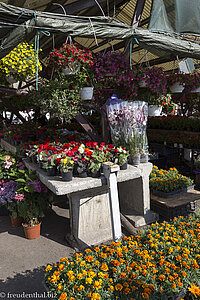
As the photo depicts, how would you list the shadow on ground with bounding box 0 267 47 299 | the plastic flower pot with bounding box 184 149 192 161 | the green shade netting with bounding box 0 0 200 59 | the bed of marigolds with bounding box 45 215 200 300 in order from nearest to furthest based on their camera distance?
1. the bed of marigolds with bounding box 45 215 200 300
2. the green shade netting with bounding box 0 0 200 59
3. the shadow on ground with bounding box 0 267 47 299
4. the plastic flower pot with bounding box 184 149 192 161

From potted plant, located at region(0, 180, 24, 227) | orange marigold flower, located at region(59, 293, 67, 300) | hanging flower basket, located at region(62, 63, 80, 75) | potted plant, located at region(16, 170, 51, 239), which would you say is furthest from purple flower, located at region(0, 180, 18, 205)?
orange marigold flower, located at region(59, 293, 67, 300)

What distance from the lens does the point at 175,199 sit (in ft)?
14.1

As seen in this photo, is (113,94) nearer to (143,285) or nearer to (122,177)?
(122,177)

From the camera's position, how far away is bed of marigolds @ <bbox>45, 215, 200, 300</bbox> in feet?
6.46

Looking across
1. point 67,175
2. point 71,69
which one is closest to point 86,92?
point 71,69

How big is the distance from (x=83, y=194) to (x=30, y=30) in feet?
7.45

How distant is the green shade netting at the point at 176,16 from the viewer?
3398mm

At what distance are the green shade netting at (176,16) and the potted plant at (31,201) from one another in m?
2.91

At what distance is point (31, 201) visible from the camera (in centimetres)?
390

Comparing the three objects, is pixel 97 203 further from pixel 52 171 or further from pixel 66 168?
pixel 66 168

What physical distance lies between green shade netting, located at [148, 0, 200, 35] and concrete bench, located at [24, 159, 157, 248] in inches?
82.7

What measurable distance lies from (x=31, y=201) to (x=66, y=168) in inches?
53.1

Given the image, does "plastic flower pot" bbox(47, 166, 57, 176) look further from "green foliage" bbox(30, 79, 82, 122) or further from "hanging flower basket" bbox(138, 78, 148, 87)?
"hanging flower basket" bbox(138, 78, 148, 87)

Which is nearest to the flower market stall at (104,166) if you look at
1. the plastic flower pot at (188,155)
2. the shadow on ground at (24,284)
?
the shadow on ground at (24,284)
